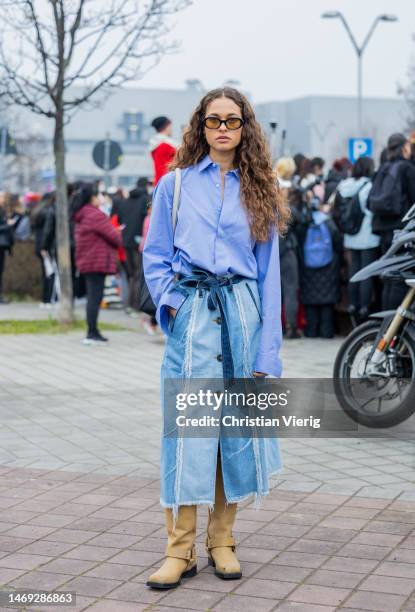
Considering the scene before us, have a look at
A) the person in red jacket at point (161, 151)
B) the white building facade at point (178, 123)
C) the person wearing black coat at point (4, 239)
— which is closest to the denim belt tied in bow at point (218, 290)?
the person in red jacket at point (161, 151)

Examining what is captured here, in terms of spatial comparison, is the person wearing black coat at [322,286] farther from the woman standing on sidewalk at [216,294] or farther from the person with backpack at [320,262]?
the woman standing on sidewalk at [216,294]

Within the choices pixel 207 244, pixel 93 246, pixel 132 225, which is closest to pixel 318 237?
pixel 93 246

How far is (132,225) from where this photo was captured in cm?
1600

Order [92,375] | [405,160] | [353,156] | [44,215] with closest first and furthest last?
1. [92,375]
2. [405,160]
3. [44,215]
4. [353,156]

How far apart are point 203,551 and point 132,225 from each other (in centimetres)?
1133

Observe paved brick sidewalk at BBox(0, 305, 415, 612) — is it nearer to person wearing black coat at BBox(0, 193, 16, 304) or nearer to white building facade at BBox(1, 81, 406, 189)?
person wearing black coat at BBox(0, 193, 16, 304)

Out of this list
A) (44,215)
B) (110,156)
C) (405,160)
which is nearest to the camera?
(405,160)

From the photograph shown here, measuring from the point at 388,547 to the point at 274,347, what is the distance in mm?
1063

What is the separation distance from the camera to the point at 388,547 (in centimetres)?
492

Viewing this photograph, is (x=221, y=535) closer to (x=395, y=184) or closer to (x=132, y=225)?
(x=395, y=184)

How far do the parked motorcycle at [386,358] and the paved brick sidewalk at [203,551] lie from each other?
1503mm

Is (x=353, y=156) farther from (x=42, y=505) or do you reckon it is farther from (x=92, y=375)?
(x=42, y=505)

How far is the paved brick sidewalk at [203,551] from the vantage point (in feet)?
14.1

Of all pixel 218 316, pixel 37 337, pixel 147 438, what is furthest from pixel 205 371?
pixel 37 337
